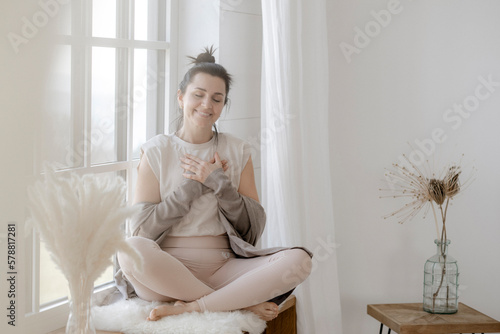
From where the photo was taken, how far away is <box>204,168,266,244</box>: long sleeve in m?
2.18

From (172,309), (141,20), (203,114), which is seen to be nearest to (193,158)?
(203,114)

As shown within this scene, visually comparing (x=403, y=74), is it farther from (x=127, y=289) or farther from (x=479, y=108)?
(x=127, y=289)

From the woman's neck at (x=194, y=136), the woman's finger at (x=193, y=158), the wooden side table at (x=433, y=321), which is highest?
the woman's neck at (x=194, y=136)

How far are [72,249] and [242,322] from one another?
0.81m

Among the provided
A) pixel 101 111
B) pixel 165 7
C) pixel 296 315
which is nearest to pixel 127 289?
pixel 101 111

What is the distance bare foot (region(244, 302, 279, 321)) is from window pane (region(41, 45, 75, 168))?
75cm

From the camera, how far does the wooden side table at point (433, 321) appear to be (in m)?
2.56

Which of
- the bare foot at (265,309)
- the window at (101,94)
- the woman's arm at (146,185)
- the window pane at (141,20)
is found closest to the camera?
the window at (101,94)

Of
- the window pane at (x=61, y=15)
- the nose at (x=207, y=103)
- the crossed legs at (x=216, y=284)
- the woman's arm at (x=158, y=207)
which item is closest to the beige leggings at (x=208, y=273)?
the crossed legs at (x=216, y=284)

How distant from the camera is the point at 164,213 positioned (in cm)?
212

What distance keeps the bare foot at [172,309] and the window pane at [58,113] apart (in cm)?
53

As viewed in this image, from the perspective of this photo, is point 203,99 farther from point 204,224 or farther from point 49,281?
point 49,281

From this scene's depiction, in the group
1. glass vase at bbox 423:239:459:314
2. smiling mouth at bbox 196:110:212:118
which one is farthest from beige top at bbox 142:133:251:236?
glass vase at bbox 423:239:459:314

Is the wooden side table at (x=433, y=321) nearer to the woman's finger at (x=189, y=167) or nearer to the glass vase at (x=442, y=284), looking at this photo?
the glass vase at (x=442, y=284)
